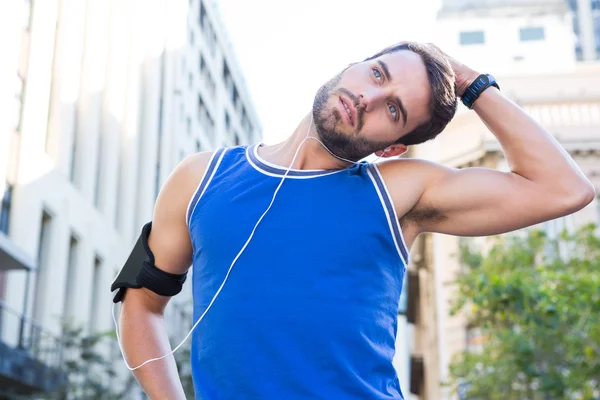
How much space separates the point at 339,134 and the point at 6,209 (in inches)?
829

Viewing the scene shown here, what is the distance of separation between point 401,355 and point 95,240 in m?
54.3

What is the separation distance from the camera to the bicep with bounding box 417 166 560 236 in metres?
3.04

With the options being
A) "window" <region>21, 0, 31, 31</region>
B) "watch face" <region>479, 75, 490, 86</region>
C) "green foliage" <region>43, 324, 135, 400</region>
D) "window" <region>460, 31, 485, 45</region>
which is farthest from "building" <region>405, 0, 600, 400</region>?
"watch face" <region>479, 75, 490, 86</region>

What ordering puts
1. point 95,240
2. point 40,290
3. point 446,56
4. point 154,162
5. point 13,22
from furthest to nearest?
1. point 154,162
2. point 95,240
3. point 40,290
4. point 13,22
5. point 446,56

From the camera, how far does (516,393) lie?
22.7 meters

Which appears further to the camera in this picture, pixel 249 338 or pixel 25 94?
pixel 25 94

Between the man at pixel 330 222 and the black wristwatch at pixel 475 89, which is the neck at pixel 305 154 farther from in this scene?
the black wristwatch at pixel 475 89

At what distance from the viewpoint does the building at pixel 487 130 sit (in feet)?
114

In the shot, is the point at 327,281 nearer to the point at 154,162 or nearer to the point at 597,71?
the point at 154,162

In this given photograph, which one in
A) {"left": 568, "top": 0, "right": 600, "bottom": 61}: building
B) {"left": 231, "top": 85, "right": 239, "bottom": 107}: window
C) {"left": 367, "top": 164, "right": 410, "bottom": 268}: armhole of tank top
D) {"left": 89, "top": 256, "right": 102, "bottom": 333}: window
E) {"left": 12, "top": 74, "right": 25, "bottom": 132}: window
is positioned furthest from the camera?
{"left": 568, "top": 0, "right": 600, "bottom": 61}: building

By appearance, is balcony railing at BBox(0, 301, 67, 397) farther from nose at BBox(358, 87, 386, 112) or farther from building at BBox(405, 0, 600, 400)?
nose at BBox(358, 87, 386, 112)

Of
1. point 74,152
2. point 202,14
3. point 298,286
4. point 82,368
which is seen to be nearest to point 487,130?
point 202,14

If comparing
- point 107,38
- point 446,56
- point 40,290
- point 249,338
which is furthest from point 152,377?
point 107,38

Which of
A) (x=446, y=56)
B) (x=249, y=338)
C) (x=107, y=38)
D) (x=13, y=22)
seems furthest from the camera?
(x=107, y=38)
